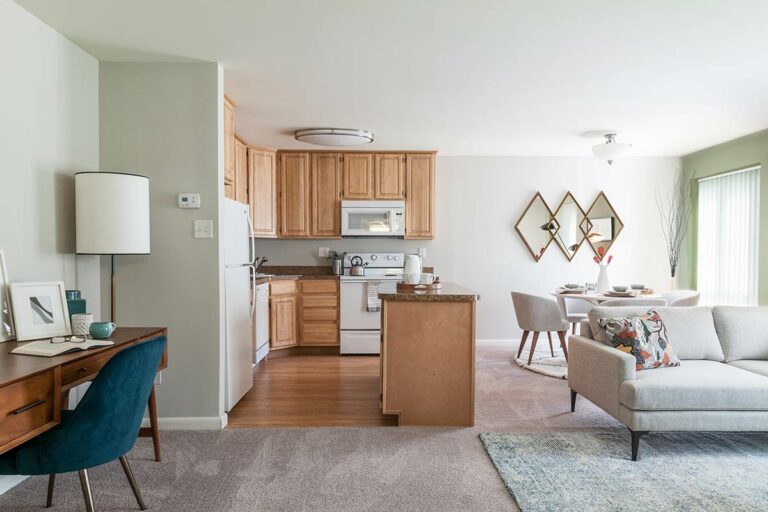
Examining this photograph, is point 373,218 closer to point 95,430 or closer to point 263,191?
point 263,191

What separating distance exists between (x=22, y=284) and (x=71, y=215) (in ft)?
2.21

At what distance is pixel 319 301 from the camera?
560cm

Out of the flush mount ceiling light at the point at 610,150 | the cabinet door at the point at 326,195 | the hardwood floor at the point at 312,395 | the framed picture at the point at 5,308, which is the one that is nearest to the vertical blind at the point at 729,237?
the flush mount ceiling light at the point at 610,150

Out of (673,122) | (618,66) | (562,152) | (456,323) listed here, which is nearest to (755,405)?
(456,323)

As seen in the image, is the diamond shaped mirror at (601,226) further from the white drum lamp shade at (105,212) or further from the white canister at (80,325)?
the white canister at (80,325)

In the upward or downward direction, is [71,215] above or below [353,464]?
above

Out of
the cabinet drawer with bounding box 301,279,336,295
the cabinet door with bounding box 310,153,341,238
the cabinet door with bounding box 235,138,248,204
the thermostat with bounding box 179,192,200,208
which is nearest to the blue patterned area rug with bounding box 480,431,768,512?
the thermostat with bounding box 179,192,200,208

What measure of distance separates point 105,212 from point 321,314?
10.6 ft

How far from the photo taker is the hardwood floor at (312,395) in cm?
335

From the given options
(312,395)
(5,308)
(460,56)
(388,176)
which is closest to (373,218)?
(388,176)

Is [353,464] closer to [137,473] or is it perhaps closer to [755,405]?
[137,473]

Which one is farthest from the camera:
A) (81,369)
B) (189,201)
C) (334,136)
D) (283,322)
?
(283,322)

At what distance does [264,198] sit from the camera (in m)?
5.55

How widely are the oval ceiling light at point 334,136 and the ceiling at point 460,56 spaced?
0.54 feet
